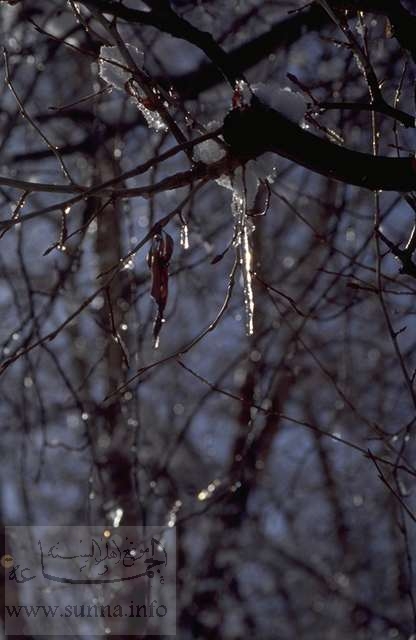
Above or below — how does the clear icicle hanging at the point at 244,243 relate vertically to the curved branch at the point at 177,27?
below

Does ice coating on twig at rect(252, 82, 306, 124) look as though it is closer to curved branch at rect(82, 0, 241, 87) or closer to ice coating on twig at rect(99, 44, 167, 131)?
curved branch at rect(82, 0, 241, 87)

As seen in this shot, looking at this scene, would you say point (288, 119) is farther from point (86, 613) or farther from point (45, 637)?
point (45, 637)

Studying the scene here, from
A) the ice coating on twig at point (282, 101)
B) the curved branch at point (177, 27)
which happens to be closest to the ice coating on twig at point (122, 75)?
the curved branch at point (177, 27)

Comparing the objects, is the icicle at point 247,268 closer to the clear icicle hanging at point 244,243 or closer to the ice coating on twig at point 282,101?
the clear icicle hanging at point 244,243

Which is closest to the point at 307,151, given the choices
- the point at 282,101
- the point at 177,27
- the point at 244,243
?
the point at 282,101

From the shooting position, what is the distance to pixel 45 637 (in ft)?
14.3

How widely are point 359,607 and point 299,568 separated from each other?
16.0 inches

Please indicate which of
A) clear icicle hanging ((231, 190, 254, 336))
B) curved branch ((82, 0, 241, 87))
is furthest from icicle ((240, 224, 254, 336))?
curved branch ((82, 0, 241, 87))

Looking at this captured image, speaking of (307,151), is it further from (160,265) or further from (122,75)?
(122,75)

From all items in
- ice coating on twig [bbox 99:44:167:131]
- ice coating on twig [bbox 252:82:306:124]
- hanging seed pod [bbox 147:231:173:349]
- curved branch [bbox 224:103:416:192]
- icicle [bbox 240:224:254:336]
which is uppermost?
ice coating on twig [bbox 99:44:167:131]

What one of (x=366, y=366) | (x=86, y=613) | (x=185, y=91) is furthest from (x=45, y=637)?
(x=185, y=91)

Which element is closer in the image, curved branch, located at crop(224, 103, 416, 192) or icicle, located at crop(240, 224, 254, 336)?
curved branch, located at crop(224, 103, 416, 192)

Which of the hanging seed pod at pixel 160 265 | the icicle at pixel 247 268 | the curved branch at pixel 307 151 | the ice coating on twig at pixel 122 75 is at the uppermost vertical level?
the ice coating on twig at pixel 122 75

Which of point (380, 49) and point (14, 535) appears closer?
point (380, 49)
